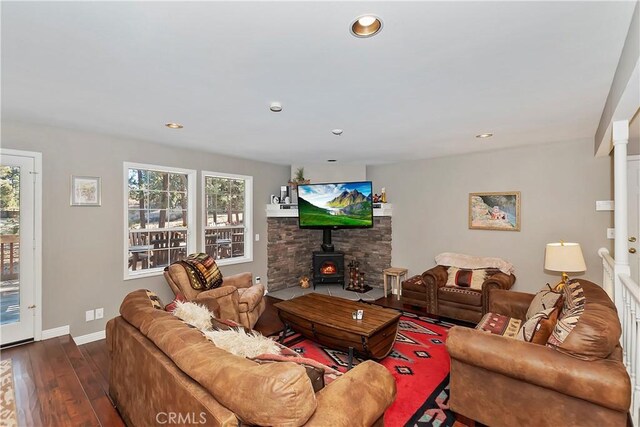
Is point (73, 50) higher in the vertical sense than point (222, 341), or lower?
higher

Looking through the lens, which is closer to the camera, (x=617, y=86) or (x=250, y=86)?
(x=617, y=86)

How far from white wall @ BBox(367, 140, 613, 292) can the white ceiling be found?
81 centimetres

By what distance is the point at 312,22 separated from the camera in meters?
1.57

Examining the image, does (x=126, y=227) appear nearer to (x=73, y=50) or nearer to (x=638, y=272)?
(x=73, y=50)

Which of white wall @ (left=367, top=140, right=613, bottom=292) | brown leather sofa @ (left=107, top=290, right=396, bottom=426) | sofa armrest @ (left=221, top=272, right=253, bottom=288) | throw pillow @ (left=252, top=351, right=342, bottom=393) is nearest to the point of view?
brown leather sofa @ (left=107, top=290, right=396, bottom=426)

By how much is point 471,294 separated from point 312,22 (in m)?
3.93

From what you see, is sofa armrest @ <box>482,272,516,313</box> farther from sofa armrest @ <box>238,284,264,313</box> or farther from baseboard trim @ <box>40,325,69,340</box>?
baseboard trim @ <box>40,325,69,340</box>

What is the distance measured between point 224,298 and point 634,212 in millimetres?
4998

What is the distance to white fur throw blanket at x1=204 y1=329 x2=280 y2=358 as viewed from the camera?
1.65m

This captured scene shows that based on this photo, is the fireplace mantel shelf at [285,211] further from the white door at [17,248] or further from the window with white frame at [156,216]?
the white door at [17,248]

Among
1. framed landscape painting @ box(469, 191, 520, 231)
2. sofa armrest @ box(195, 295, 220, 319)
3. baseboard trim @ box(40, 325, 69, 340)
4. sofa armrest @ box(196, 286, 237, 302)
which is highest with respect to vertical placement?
framed landscape painting @ box(469, 191, 520, 231)

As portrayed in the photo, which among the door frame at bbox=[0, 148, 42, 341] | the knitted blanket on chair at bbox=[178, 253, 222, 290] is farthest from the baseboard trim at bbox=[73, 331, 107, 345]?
the knitted blanket on chair at bbox=[178, 253, 222, 290]

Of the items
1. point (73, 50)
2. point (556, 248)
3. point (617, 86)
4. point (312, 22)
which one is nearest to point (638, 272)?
point (556, 248)

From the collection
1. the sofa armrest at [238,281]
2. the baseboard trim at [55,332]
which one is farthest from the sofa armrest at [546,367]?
the baseboard trim at [55,332]
